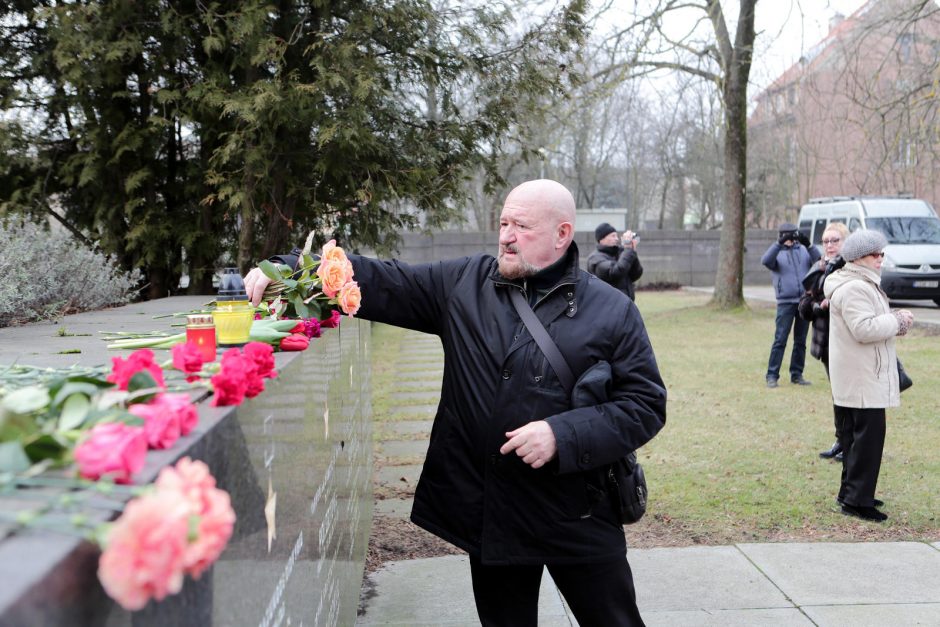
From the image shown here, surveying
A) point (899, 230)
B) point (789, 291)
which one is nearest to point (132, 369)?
point (789, 291)

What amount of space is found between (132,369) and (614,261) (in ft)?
30.8

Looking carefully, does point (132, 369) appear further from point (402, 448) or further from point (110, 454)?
point (402, 448)

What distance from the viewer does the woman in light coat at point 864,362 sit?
562 cm

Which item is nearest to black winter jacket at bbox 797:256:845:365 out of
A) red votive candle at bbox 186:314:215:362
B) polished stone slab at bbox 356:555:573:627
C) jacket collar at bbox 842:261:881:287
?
jacket collar at bbox 842:261:881:287

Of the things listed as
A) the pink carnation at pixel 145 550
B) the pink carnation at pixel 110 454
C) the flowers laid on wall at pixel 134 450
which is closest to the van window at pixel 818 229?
the flowers laid on wall at pixel 134 450

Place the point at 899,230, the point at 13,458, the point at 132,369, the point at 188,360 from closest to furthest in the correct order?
the point at 13,458, the point at 132,369, the point at 188,360, the point at 899,230

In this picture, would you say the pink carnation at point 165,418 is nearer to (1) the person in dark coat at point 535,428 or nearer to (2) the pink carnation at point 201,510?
(2) the pink carnation at point 201,510

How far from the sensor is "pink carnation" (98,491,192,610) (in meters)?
0.95

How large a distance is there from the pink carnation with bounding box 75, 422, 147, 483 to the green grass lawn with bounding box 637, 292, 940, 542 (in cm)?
480

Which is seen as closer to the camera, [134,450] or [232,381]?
[134,450]

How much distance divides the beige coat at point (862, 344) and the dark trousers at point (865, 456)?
10 centimetres

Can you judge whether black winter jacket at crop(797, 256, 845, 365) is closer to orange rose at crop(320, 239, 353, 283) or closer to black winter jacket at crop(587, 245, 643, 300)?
black winter jacket at crop(587, 245, 643, 300)

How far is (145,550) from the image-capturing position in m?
0.96

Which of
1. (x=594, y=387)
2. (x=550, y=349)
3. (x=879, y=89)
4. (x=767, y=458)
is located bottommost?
(x=767, y=458)
